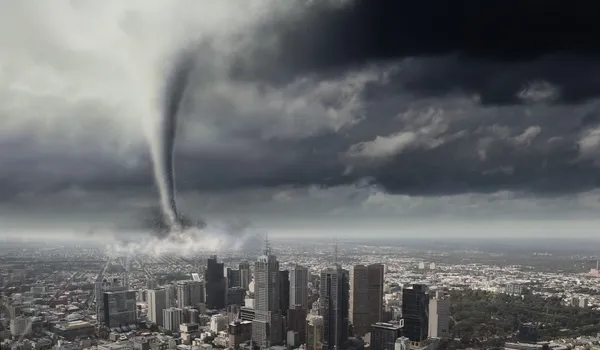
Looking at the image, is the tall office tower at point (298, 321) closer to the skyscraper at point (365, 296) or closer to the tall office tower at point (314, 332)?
the tall office tower at point (314, 332)

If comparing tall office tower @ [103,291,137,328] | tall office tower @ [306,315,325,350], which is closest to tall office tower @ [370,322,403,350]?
tall office tower @ [306,315,325,350]

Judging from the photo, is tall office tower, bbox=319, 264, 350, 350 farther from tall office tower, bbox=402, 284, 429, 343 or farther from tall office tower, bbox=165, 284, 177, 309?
tall office tower, bbox=165, 284, 177, 309

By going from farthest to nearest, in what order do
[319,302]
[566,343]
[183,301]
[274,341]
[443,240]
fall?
[183,301] → [443,240] → [319,302] → [274,341] → [566,343]

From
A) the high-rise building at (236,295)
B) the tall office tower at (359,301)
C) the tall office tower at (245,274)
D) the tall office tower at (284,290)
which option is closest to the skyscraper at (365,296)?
the tall office tower at (359,301)

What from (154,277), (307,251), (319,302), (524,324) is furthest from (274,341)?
(524,324)

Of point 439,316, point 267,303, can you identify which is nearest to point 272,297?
point 267,303

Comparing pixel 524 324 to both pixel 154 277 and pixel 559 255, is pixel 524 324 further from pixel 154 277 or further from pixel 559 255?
pixel 154 277
